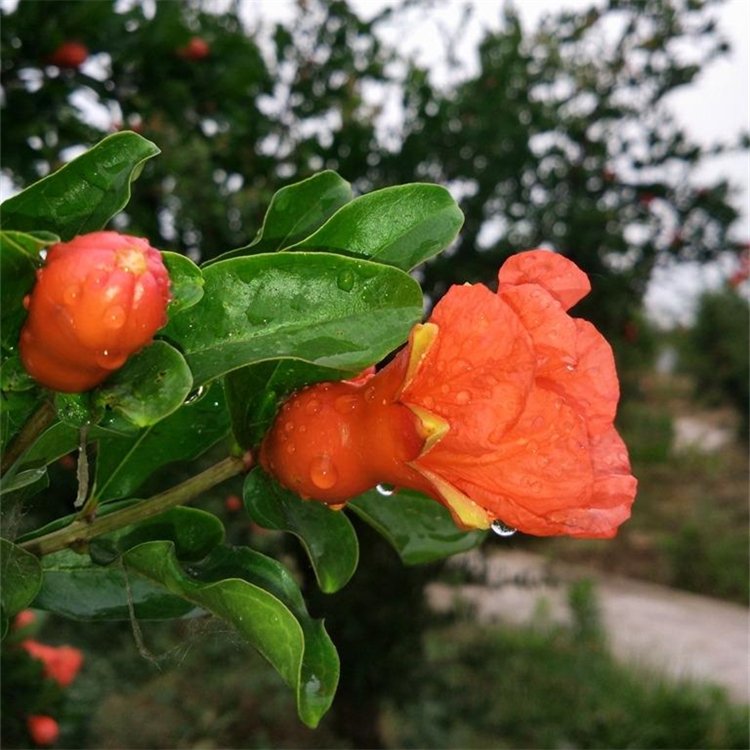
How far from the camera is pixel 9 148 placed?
1559mm

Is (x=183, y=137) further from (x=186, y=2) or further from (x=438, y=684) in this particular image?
(x=438, y=684)

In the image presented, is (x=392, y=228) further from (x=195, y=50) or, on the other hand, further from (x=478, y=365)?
(x=195, y=50)

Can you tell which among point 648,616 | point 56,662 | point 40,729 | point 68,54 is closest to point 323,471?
point 68,54

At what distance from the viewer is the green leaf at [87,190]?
0.46 m

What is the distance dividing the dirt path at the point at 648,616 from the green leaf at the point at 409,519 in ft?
9.92

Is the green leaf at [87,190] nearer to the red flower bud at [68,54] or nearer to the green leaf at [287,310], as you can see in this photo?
the green leaf at [287,310]

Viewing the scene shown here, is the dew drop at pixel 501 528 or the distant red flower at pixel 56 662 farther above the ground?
the dew drop at pixel 501 528

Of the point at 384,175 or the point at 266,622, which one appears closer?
the point at 266,622

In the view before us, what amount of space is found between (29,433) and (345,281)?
16 cm

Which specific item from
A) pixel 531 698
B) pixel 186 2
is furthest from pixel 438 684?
pixel 186 2

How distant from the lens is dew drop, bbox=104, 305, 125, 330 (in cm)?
39

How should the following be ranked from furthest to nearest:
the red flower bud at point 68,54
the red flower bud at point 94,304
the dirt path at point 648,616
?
the dirt path at point 648,616 < the red flower bud at point 68,54 < the red flower bud at point 94,304

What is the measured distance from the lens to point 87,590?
612 mm

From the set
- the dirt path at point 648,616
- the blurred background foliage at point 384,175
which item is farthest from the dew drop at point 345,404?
the dirt path at point 648,616
